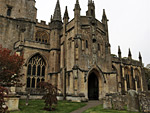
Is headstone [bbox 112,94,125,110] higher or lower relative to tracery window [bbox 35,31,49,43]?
lower

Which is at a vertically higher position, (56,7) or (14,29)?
(56,7)

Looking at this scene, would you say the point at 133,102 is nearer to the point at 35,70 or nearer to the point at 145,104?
the point at 145,104

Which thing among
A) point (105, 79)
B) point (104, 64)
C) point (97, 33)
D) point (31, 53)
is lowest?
point (105, 79)

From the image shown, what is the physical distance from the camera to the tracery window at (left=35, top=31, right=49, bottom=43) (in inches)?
1247

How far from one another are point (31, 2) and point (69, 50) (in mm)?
16302

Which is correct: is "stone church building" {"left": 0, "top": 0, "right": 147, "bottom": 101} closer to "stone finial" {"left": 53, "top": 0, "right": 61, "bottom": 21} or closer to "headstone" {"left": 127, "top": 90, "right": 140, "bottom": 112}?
"stone finial" {"left": 53, "top": 0, "right": 61, "bottom": 21}

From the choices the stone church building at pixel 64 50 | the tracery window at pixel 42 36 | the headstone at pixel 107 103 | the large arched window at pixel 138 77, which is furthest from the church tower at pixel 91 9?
the large arched window at pixel 138 77

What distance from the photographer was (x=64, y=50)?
2730 centimetres

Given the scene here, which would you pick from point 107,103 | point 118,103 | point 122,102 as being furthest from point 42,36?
point 122,102

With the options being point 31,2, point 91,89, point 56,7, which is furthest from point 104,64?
point 31,2

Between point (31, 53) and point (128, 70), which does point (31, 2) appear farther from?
point (128, 70)

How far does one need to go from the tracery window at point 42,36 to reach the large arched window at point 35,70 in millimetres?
5516

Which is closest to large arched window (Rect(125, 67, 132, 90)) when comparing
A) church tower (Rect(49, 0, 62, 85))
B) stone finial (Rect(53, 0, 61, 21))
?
church tower (Rect(49, 0, 62, 85))

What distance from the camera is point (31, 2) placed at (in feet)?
108
